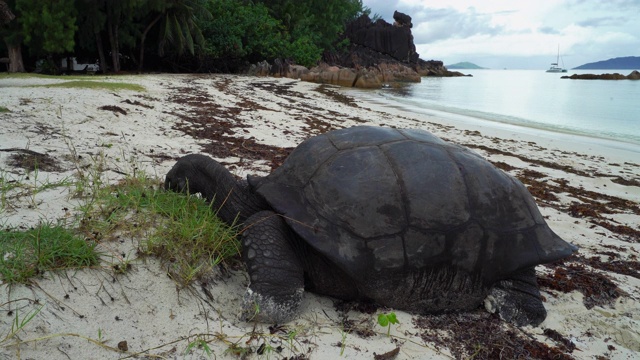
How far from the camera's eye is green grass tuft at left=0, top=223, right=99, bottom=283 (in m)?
1.84

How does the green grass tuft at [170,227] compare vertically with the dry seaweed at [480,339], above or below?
above

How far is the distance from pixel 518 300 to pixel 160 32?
80.4 feet

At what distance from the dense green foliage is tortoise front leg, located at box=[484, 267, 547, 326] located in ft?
62.4

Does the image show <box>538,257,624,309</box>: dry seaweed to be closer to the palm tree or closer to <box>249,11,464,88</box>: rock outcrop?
the palm tree

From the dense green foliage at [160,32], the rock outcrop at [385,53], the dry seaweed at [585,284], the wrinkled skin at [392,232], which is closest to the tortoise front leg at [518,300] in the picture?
the wrinkled skin at [392,232]

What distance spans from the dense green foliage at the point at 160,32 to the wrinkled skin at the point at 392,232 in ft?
59.6

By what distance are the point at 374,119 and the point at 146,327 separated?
30.9 ft

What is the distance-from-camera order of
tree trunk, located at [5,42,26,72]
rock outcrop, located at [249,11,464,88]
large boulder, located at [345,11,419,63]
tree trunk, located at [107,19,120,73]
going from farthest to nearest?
large boulder, located at [345,11,419,63], rock outcrop, located at [249,11,464,88], tree trunk, located at [107,19,120,73], tree trunk, located at [5,42,26,72]

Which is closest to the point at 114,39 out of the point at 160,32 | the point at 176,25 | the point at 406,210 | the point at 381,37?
the point at 160,32

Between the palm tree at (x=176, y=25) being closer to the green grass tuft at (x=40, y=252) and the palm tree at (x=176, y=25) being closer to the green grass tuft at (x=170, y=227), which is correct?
the green grass tuft at (x=170, y=227)

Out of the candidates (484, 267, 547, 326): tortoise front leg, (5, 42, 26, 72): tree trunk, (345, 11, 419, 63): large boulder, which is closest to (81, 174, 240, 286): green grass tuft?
(484, 267, 547, 326): tortoise front leg

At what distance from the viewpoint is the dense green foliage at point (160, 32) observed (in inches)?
652

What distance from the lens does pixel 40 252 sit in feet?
6.33

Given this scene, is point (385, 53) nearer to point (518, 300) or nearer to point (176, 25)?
point (176, 25)
